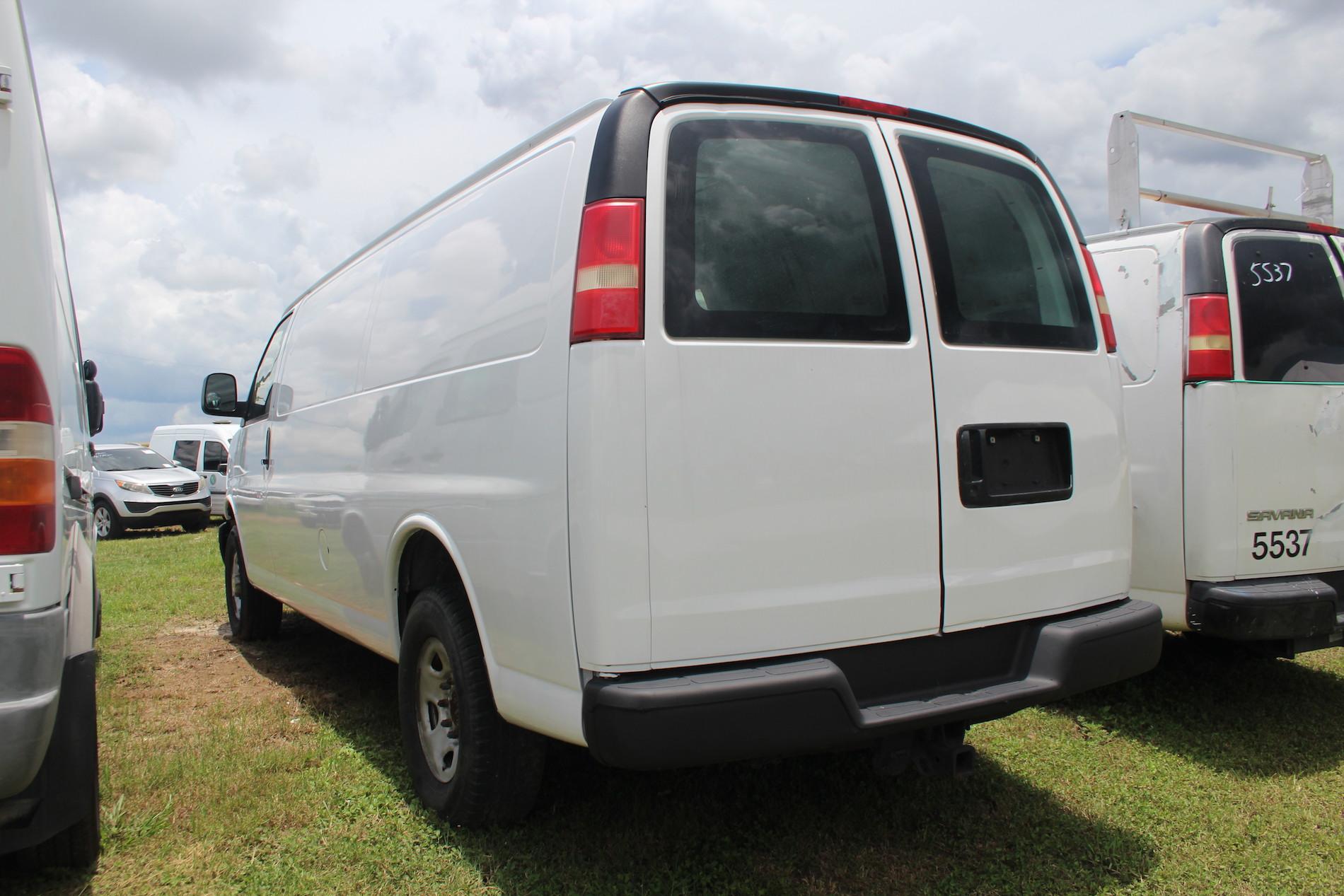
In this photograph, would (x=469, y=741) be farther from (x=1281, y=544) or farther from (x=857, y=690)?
(x=1281, y=544)

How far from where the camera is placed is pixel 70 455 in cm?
270

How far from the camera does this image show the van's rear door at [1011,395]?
269 centimetres

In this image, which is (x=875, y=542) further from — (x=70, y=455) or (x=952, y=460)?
(x=70, y=455)

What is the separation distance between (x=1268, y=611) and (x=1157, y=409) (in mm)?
905

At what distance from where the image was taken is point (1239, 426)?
396cm

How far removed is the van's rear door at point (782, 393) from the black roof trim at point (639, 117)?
0.03 meters

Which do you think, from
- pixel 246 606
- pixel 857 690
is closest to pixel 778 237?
pixel 857 690

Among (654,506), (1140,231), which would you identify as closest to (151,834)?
(654,506)

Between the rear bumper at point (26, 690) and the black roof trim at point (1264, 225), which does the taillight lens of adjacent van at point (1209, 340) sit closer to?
the black roof trim at point (1264, 225)

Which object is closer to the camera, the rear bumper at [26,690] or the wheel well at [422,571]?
the rear bumper at [26,690]

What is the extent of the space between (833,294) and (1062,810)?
6.65 ft

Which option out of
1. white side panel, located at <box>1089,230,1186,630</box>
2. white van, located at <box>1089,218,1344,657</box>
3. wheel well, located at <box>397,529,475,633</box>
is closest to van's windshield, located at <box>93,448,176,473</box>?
wheel well, located at <box>397,529,475,633</box>

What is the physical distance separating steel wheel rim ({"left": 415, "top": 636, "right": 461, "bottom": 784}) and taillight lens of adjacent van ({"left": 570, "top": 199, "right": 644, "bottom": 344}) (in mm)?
1317

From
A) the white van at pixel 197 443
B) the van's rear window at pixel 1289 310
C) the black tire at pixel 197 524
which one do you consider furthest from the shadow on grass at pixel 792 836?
the white van at pixel 197 443
